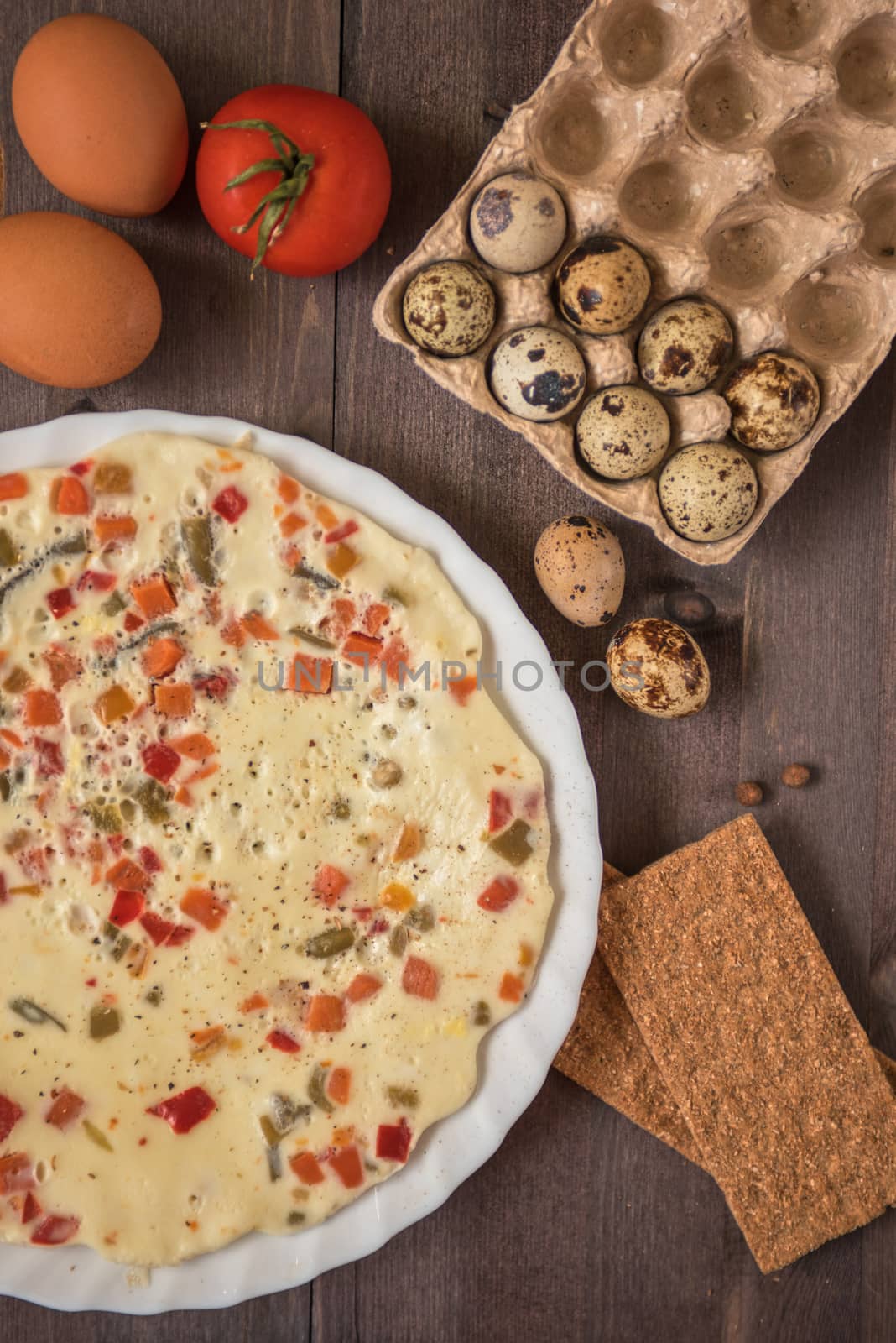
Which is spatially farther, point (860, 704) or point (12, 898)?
point (860, 704)

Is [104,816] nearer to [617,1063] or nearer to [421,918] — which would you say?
[421,918]

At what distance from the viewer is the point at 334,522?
1.51 m

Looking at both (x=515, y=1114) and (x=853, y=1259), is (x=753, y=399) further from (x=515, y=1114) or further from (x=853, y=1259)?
(x=853, y=1259)

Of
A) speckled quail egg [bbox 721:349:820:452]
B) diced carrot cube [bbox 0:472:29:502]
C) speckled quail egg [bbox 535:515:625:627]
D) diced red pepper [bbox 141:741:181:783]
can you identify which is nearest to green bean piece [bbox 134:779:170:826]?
diced red pepper [bbox 141:741:181:783]

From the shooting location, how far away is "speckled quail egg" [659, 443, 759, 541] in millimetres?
1453

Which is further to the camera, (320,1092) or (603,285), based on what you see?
(320,1092)

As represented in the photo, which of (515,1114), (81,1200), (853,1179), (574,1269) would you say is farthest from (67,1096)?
(853,1179)

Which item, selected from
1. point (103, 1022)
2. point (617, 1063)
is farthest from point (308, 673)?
point (617, 1063)

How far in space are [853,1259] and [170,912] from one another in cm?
139

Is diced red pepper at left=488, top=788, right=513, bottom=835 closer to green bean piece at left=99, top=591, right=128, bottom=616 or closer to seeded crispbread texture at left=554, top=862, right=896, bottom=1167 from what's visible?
seeded crispbread texture at left=554, top=862, right=896, bottom=1167

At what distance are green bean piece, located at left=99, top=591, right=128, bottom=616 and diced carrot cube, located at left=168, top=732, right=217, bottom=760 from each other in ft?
0.73

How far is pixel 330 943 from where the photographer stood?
1520mm

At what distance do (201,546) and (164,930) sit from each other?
62 cm

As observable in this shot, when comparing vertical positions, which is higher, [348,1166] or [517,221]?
[517,221]
